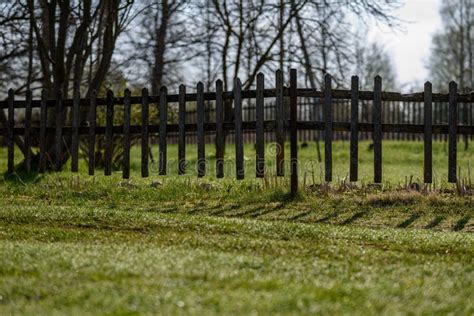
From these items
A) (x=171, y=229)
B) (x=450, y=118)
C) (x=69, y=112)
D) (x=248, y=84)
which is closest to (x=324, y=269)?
(x=171, y=229)

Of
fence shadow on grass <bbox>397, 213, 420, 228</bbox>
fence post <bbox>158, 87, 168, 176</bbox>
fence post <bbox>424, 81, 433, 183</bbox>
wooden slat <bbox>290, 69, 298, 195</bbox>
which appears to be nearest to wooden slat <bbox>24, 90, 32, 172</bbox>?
fence post <bbox>158, 87, 168, 176</bbox>

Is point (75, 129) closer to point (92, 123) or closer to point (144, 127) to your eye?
Result: point (92, 123)

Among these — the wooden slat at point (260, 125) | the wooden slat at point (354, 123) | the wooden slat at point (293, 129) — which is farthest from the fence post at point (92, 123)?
the wooden slat at point (354, 123)

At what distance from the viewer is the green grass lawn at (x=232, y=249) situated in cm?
429

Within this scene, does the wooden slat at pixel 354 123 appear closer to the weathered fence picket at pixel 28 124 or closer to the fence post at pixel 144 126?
the fence post at pixel 144 126

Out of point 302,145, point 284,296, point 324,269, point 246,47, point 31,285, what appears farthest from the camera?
point 302,145

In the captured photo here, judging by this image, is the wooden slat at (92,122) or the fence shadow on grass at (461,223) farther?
the wooden slat at (92,122)

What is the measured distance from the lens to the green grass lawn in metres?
4.29

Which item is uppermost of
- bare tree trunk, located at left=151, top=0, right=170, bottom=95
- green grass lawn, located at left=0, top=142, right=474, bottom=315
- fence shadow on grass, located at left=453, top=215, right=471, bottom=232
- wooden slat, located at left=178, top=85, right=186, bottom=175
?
bare tree trunk, located at left=151, top=0, right=170, bottom=95

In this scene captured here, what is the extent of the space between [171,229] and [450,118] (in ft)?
15.1

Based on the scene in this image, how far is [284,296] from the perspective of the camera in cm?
431

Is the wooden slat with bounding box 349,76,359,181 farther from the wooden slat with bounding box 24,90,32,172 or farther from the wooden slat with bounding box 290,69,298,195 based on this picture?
the wooden slat with bounding box 24,90,32,172

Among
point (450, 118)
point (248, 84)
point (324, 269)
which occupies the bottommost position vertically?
point (324, 269)

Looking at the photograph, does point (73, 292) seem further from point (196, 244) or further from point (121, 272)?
point (196, 244)
